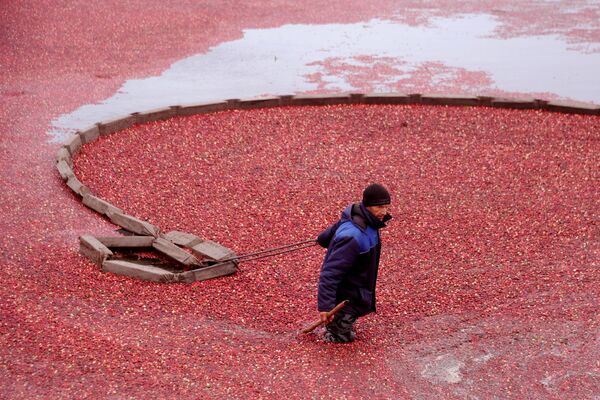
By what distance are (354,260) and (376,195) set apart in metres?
0.67

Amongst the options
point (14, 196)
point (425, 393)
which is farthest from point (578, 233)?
point (14, 196)

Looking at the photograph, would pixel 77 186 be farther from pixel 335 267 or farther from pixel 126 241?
pixel 335 267

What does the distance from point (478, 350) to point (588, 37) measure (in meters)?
18.8

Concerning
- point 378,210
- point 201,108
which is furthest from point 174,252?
point 201,108

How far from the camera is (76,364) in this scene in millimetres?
7977

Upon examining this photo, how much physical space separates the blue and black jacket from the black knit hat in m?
0.17

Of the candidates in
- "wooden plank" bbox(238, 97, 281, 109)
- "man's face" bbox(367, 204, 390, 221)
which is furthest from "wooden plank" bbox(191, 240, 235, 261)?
"wooden plank" bbox(238, 97, 281, 109)

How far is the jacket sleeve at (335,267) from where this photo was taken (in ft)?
26.2

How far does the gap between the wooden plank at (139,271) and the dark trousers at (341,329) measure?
2.26 meters

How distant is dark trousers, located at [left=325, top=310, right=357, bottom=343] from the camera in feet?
27.5

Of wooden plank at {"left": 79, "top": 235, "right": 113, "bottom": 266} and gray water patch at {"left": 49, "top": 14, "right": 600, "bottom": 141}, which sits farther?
gray water patch at {"left": 49, "top": 14, "right": 600, "bottom": 141}

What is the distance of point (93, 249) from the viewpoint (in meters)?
10.3

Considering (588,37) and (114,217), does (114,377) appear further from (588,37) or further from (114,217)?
(588,37)

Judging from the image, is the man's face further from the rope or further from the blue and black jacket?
the rope
